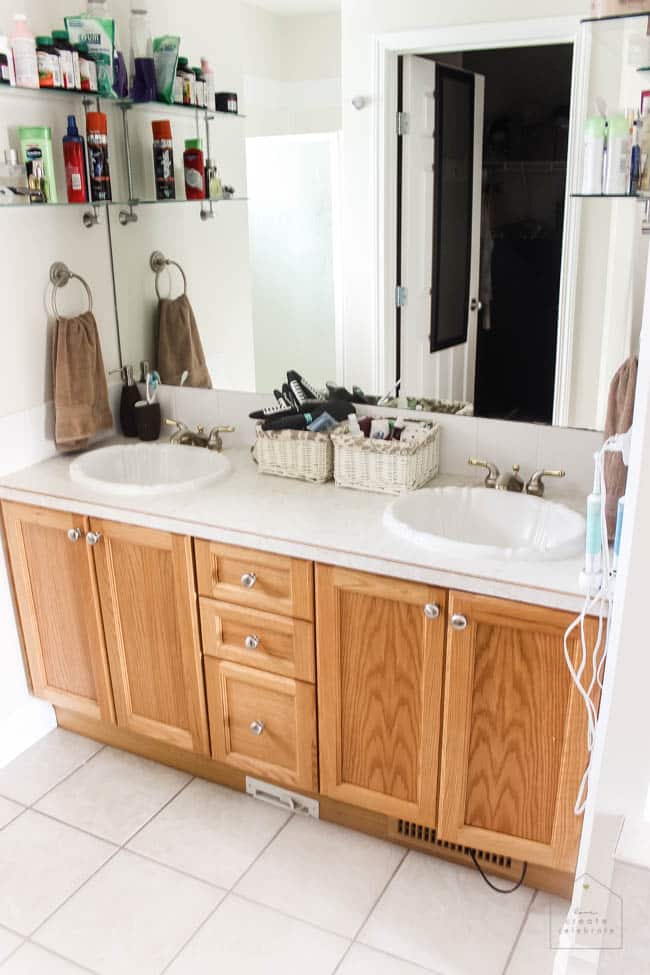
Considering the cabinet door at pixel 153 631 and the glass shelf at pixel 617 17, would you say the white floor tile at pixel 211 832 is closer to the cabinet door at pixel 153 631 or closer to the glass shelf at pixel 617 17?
the cabinet door at pixel 153 631

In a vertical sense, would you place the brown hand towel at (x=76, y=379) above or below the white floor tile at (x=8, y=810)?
above

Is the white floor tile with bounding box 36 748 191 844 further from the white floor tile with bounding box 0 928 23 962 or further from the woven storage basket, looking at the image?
the woven storage basket

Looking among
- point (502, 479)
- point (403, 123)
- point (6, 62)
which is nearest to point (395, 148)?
point (403, 123)

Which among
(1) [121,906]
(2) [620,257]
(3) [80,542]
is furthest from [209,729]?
(2) [620,257]

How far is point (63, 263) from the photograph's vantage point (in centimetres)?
240

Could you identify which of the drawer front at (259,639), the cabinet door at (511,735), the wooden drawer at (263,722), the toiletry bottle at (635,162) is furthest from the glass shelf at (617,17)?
the wooden drawer at (263,722)

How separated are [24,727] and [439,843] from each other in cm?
123

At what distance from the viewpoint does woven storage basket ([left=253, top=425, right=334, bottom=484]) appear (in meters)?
2.19

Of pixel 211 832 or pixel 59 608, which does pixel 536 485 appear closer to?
pixel 211 832

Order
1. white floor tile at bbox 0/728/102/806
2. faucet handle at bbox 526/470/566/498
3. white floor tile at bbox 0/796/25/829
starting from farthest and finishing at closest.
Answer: white floor tile at bbox 0/728/102/806
white floor tile at bbox 0/796/25/829
faucet handle at bbox 526/470/566/498

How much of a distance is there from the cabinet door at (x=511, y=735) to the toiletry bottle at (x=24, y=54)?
1.58 meters

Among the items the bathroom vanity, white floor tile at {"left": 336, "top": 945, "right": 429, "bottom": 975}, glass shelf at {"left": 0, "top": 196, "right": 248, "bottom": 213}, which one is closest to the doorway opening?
the bathroom vanity

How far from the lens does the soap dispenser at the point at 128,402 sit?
103 inches

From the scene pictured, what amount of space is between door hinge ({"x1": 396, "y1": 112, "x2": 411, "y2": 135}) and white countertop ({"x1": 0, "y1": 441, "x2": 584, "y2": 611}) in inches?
33.6
